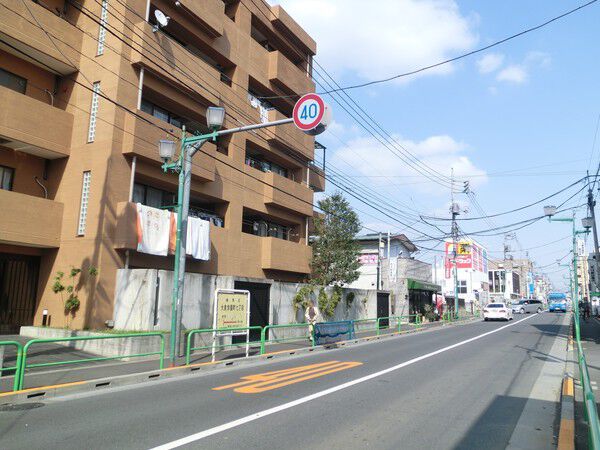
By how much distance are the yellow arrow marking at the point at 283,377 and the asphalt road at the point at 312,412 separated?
0.09ft

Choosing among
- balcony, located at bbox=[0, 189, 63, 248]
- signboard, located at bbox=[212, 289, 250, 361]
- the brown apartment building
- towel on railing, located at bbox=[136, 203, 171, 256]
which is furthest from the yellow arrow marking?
balcony, located at bbox=[0, 189, 63, 248]

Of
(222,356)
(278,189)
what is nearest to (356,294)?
(278,189)

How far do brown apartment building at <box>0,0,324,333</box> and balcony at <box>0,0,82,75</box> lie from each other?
1.7 inches

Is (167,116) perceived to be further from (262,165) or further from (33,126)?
(262,165)

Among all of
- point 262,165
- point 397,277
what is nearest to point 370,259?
point 397,277

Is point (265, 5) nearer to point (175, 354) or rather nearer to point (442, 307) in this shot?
point (175, 354)

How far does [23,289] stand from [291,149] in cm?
1612

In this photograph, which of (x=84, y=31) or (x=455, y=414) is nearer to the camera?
(x=455, y=414)

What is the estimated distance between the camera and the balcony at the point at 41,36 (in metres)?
15.9

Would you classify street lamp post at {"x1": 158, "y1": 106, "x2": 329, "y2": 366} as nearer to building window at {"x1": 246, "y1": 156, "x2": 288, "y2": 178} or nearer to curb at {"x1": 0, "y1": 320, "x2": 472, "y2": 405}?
curb at {"x1": 0, "y1": 320, "x2": 472, "y2": 405}

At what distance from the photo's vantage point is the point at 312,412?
7.55 m

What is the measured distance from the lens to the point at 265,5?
27.1m

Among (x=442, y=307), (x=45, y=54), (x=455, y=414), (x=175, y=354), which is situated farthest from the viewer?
(x=442, y=307)

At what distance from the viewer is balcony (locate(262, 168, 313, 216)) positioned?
2562 cm
